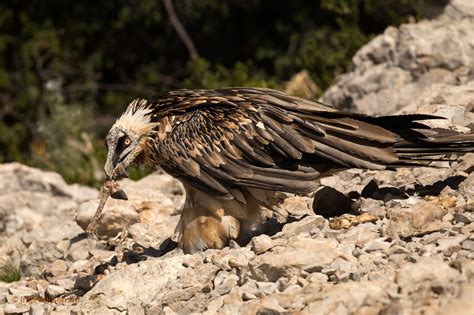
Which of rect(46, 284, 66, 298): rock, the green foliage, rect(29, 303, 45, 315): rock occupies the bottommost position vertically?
the green foliage

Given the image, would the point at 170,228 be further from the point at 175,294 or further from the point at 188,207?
the point at 175,294

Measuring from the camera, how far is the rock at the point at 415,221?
7.00 meters

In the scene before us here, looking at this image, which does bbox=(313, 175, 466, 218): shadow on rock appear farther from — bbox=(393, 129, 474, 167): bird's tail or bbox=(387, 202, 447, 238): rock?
bbox=(387, 202, 447, 238): rock

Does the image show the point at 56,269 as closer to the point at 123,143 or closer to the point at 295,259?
the point at 123,143

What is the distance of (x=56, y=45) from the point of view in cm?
1820

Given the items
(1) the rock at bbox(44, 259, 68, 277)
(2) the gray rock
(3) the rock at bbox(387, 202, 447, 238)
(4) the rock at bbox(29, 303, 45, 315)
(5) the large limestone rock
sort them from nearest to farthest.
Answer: (3) the rock at bbox(387, 202, 447, 238)
(4) the rock at bbox(29, 303, 45, 315)
(2) the gray rock
(1) the rock at bbox(44, 259, 68, 277)
(5) the large limestone rock

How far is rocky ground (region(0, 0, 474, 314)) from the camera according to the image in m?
6.23

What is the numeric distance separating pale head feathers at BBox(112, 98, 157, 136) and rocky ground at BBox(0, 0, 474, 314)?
3.20ft

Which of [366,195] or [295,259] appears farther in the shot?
[366,195]

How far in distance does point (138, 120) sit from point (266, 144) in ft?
3.61

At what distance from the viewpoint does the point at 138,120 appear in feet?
27.0

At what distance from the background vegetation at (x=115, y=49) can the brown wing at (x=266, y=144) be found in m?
7.95

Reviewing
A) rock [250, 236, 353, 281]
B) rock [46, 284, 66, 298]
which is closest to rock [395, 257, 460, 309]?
rock [250, 236, 353, 281]

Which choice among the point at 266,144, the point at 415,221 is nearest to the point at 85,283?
the point at 266,144
